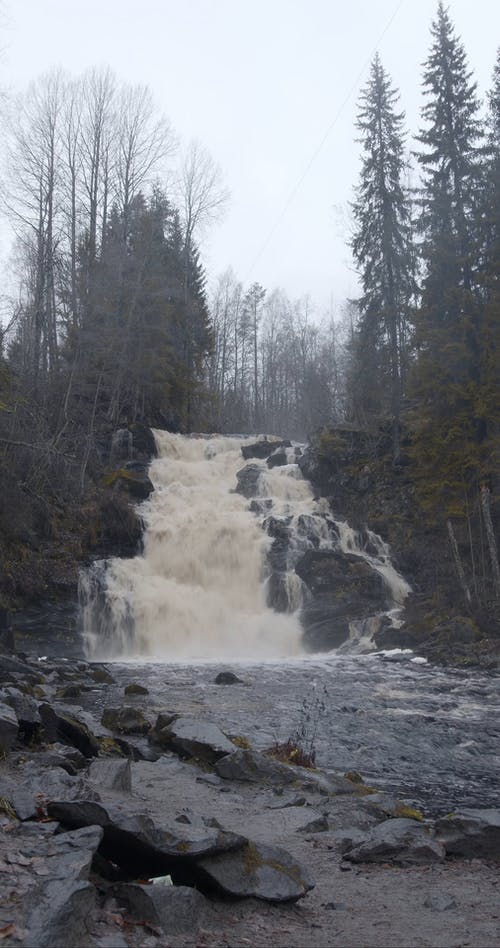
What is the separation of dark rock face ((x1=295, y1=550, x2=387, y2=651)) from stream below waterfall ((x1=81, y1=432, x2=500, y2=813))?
24 cm

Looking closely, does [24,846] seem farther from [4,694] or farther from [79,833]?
[4,694]

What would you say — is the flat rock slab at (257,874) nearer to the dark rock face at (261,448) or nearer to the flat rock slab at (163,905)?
the flat rock slab at (163,905)

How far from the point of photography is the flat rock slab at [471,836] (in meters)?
5.32

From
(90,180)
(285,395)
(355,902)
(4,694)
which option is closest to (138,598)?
(4,694)

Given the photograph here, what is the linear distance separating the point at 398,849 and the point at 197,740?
10.5 feet

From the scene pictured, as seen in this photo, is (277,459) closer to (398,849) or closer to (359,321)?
(359,321)

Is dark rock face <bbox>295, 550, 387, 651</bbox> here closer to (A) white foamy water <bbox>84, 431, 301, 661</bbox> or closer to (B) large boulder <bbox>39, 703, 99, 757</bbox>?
(A) white foamy water <bbox>84, 431, 301, 661</bbox>

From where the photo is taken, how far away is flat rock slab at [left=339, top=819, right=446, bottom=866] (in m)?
5.07

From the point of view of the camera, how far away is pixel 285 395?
185 ft

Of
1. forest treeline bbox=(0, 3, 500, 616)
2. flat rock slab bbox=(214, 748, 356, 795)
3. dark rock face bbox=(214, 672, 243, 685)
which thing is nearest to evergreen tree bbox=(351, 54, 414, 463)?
forest treeline bbox=(0, 3, 500, 616)

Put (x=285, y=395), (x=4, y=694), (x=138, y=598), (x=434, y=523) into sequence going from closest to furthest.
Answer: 1. (x=4, y=694)
2. (x=138, y=598)
3. (x=434, y=523)
4. (x=285, y=395)

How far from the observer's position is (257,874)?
417 cm

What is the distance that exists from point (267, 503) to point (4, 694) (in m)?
17.4

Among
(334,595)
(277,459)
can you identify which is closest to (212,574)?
(334,595)
